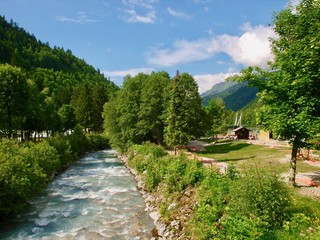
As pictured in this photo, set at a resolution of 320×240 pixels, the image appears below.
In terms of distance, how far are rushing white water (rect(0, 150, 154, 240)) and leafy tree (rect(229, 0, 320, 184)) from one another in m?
11.4

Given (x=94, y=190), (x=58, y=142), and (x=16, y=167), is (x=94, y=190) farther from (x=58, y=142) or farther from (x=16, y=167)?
(x=58, y=142)

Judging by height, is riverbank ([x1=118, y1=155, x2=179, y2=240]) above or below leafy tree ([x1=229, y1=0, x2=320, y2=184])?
below

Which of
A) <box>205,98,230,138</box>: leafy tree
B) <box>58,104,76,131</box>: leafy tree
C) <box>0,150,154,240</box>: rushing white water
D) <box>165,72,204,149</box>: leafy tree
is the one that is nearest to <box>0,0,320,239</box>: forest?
<box>165,72,204,149</box>: leafy tree

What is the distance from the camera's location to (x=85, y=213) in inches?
911

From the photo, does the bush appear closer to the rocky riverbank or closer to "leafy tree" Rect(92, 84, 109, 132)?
the rocky riverbank

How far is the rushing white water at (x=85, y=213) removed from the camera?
18984 millimetres

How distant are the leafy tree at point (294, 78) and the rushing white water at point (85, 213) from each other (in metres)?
11.4

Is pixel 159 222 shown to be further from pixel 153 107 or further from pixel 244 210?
pixel 153 107

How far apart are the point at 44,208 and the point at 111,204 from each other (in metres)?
5.78

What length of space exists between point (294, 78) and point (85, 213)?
735 inches

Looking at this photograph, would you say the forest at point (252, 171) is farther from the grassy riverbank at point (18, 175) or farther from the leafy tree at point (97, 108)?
the leafy tree at point (97, 108)

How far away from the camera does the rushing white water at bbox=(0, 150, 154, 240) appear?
62.3 feet

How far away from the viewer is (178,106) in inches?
1826

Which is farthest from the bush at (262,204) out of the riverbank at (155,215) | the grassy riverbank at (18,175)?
the grassy riverbank at (18,175)
